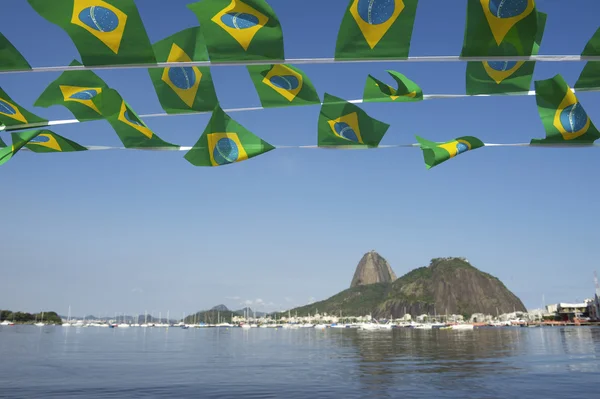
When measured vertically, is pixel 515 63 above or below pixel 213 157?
above

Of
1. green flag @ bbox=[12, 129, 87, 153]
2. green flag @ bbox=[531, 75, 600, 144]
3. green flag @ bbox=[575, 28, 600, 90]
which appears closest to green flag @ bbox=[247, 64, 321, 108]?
green flag @ bbox=[531, 75, 600, 144]

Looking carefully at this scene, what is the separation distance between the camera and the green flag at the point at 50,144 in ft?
25.8

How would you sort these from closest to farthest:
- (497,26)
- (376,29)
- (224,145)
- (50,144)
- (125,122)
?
1. (497,26)
2. (376,29)
3. (125,122)
4. (224,145)
5. (50,144)

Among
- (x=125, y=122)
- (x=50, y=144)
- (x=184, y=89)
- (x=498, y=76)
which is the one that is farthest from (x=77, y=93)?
(x=498, y=76)

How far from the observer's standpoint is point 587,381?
15805mm

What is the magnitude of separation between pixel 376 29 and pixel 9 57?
443 cm

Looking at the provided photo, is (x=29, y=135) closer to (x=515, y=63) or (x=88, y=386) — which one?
(x=515, y=63)

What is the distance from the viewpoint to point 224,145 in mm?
7520

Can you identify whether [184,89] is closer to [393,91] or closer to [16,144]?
[16,144]

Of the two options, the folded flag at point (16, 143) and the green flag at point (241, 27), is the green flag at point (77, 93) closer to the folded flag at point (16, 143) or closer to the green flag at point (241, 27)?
the folded flag at point (16, 143)

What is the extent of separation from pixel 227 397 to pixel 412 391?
17.1 ft

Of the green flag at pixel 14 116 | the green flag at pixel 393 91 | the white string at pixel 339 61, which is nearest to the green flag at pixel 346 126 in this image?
the green flag at pixel 393 91

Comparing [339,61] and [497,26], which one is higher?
[497,26]

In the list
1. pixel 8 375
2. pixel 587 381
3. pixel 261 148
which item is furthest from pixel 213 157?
pixel 8 375
